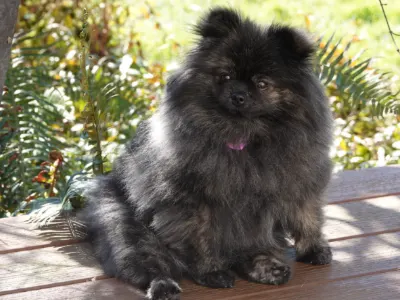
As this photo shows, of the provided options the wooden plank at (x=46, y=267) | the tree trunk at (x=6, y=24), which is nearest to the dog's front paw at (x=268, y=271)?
the wooden plank at (x=46, y=267)

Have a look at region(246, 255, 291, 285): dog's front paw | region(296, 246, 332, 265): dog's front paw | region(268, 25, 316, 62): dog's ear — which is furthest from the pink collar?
region(296, 246, 332, 265): dog's front paw

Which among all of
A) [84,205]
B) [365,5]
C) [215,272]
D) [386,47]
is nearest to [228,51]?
[215,272]

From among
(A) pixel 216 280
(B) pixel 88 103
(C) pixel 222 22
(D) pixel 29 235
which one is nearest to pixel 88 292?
(A) pixel 216 280

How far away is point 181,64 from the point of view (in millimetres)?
2775

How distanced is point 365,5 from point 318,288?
202 inches

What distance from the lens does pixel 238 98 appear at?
101 inches

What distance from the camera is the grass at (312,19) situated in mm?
6301

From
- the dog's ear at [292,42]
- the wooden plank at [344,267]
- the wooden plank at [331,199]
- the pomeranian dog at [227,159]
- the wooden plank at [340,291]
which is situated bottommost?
the wooden plank at [340,291]

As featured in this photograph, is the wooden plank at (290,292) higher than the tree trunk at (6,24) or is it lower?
lower

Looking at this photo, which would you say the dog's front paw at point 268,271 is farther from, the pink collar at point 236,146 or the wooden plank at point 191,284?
the pink collar at point 236,146

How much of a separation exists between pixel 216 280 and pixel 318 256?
489mm

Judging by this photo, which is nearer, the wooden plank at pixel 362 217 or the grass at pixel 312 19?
the wooden plank at pixel 362 217

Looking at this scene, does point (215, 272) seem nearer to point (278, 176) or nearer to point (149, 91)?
point (278, 176)

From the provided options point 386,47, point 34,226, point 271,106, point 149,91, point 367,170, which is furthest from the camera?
point 386,47
